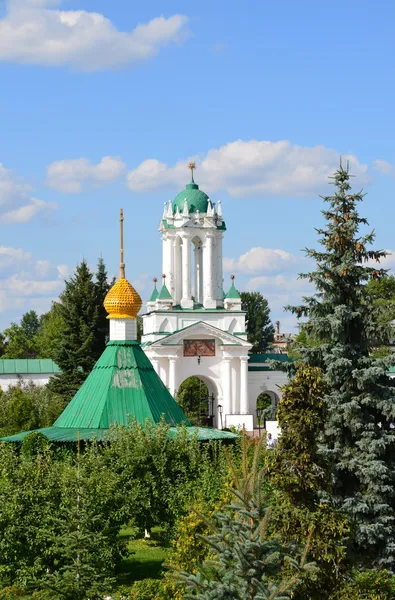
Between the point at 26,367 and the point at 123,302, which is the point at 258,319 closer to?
the point at 26,367

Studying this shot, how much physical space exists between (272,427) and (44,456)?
1396 centimetres

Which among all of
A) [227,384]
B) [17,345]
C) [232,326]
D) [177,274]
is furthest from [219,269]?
[17,345]

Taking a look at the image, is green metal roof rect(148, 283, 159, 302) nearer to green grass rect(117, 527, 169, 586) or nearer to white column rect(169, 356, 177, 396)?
white column rect(169, 356, 177, 396)

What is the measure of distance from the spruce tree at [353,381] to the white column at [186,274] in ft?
105

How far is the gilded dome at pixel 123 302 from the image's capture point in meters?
20.8

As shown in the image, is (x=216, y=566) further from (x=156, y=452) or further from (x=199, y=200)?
(x=199, y=200)

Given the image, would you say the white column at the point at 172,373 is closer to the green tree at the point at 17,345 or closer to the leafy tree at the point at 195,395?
the leafy tree at the point at 195,395

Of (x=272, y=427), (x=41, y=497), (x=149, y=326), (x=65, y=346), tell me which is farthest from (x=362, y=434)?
(x=149, y=326)

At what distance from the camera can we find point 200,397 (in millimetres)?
49844

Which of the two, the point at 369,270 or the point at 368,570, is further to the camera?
the point at 369,270

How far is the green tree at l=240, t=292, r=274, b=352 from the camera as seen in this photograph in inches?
3130

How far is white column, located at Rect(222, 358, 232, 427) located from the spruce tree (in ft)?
100.0

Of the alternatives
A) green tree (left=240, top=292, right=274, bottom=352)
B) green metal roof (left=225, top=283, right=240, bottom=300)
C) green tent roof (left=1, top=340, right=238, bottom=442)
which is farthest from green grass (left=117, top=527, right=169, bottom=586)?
green tree (left=240, top=292, right=274, bottom=352)

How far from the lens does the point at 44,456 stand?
58.5 ft
